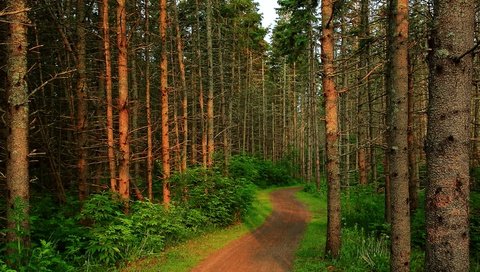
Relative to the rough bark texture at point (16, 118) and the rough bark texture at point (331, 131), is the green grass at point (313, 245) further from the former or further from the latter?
the rough bark texture at point (16, 118)

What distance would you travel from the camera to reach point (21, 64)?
6.02m

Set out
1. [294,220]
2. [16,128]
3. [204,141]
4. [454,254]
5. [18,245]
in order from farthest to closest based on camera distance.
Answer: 1. [204,141]
2. [294,220]
3. [16,128]
4. [18,245]
5. [454,254]

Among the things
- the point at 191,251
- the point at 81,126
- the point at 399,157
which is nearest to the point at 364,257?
the point at 399,157

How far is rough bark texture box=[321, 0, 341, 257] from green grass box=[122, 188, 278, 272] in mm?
3825

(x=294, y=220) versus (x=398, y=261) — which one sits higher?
(x=398, y=261)

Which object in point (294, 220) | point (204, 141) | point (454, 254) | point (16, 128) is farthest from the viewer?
point (204, 141)

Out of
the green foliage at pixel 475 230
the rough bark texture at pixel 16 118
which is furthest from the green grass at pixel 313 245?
the rough bark texture at pixel 16 118

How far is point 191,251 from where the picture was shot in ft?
35.6

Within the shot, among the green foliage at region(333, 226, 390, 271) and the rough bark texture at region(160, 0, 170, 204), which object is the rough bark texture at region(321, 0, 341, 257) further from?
the rough bark texture at region(160, 0, 170, 204)

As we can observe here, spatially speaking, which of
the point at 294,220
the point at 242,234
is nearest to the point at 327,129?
the point at 242,234

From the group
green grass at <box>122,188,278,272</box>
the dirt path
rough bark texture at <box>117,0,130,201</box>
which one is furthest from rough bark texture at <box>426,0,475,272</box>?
rough bark texture at <box>117,0,130,201</box>

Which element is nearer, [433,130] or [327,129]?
[433,130]

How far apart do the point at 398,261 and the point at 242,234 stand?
8.35m

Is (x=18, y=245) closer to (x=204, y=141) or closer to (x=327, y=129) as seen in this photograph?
(x=327, y=129)
